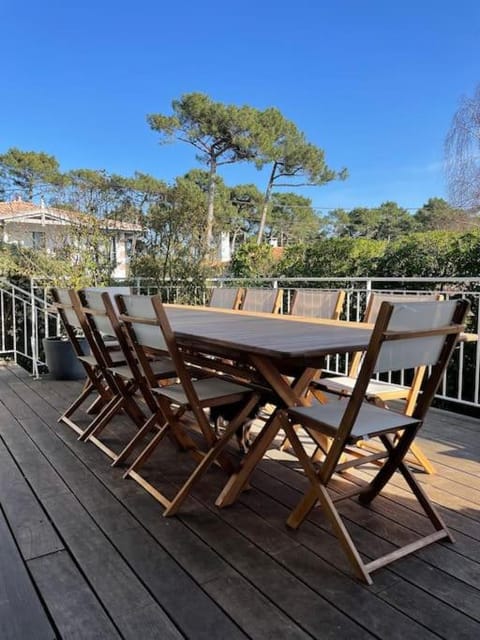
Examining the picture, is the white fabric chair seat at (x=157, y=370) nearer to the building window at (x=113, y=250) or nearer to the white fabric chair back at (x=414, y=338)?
the white fabric chair back at (x=414, y=338)

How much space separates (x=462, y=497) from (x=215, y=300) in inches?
106

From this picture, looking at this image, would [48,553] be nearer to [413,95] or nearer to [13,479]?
[13,479]

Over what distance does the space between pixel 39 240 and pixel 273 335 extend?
575 centimetres

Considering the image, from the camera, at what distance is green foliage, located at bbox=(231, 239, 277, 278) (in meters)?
10.5

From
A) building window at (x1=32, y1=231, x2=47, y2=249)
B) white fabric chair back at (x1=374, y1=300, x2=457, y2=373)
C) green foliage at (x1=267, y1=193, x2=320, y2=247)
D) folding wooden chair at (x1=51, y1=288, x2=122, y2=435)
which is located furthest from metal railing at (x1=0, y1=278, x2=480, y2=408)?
green foliage at (x1=267, y1=193, x2=320, y2=247)

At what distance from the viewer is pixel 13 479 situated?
8.01ft

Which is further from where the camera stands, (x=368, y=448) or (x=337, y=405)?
(x=368, y=448)

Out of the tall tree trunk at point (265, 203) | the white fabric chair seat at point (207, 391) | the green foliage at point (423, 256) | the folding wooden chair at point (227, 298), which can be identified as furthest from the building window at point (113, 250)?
the tall tree trunk at point (265, 203)

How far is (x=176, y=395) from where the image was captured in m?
2.30

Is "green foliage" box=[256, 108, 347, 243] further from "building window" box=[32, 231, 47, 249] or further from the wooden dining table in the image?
the wooden dining table

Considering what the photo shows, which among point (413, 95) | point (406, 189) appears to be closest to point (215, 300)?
point (413, 95)

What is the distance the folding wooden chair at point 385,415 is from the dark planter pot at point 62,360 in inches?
128

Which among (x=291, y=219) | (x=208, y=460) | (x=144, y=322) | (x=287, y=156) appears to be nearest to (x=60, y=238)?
(x=144, y=322)

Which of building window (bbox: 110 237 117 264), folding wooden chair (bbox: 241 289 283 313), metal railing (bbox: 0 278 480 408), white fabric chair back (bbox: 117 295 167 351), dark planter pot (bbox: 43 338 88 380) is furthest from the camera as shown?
building window (bbox: 110 237 117 264)
